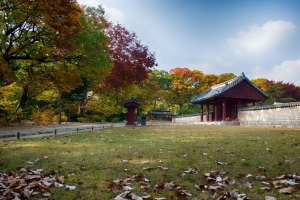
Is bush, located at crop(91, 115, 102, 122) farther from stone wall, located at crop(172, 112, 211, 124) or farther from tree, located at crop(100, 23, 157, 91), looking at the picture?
stone wall, located at crop(172, 112, 211, 124)

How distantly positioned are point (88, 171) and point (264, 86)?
4104 cm

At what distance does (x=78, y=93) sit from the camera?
25.2 metres

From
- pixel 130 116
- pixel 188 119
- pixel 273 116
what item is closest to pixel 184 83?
pixel 188 119

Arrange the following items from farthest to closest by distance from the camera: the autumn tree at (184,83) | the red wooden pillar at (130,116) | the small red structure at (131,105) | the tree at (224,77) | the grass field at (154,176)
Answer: the tree at (224,77), the autumn tree at (184,83), the red wooden pillar at (130,116), the small red structure at (131,105), the grass field at (154,176)

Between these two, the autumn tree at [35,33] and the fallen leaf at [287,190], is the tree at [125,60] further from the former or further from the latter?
the fallen leaf at [287,190]

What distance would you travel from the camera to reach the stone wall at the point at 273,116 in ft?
48.8

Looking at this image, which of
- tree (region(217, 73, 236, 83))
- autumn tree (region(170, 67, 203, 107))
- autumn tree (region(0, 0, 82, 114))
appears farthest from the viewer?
tree (region(217, 73, 236, 83))

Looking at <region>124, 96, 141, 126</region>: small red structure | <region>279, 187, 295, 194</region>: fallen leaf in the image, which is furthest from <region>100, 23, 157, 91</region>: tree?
<region>279, 187, 295, 194</region>: fallen leaf

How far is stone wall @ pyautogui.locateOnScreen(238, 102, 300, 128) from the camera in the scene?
1488 cm

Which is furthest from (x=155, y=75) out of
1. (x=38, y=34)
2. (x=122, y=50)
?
(x=38, y=34)

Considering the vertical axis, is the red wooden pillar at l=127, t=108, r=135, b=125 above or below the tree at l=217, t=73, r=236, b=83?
below

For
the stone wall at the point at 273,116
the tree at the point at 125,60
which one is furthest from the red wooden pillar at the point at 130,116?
the stone wall at the point at 273,116

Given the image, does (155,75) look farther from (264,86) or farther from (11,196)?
(11,196)

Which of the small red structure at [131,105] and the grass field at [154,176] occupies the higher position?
the small red structure at [131,105]
